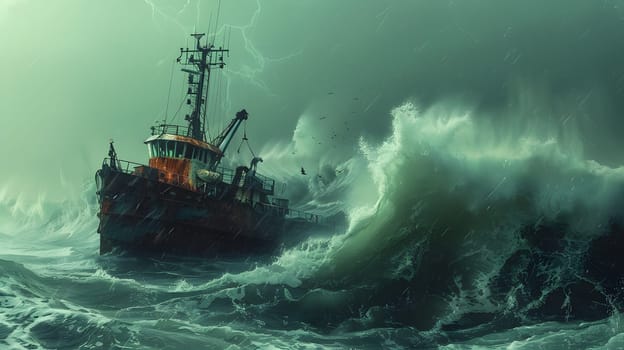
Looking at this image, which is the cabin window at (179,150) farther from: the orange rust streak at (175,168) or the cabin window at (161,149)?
the cabin window at (161,149)

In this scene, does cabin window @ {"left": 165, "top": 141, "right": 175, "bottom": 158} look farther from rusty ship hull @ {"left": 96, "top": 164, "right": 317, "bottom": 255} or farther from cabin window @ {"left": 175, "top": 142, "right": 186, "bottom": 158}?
rusty ship hull @ {"left": 96, "top": 164, "right": 317, "bottom": 255}

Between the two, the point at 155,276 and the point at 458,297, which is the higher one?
the point at 155,276

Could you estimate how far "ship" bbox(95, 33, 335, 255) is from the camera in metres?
23.0

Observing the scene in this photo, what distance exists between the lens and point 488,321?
38.2 feet

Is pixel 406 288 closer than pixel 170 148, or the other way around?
pixel 406 288

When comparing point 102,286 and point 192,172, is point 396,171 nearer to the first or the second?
point 102,286

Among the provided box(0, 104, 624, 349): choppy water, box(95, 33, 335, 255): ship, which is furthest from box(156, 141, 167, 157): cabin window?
box(0, 104, 624, 349): choppy water

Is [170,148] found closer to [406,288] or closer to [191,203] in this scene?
[191,203]

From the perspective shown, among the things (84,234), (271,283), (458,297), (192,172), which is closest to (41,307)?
(271,283)

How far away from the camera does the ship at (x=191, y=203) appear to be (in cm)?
2303

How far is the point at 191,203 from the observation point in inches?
947

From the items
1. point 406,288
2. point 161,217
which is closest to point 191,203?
point 161,217

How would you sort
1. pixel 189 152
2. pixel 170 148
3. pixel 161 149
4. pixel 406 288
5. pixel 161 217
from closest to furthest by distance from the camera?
pixel 406 288 → pixel 161 217 → pixel 170 148 → pixel 161 149 → pixel 189 152

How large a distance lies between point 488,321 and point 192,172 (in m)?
19.4
